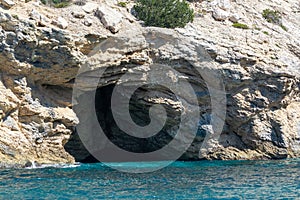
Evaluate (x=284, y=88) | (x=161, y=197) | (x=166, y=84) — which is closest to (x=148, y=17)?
(x=166, y=84)

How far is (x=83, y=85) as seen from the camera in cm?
2991

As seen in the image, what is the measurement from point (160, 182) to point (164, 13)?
49.5 ft

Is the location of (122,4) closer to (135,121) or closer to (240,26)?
(135,121)

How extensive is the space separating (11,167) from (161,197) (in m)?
11.9

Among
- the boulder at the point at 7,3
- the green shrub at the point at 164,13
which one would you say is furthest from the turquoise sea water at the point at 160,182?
the green shrub at the point at 164,13

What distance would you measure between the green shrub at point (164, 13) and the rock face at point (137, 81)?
0.97m

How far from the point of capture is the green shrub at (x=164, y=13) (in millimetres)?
32406

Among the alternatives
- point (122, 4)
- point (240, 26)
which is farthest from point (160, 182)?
point (240, 26)

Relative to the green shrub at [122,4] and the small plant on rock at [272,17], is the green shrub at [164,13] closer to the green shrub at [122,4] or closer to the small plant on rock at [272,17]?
the green shrub at [122,4]

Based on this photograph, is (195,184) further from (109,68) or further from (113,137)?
(113,137)

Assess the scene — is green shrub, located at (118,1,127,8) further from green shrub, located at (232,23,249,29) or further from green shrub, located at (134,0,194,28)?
green shrub, located at (232,23,249,29)

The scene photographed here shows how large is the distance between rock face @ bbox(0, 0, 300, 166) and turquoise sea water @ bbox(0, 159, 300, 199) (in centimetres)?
343

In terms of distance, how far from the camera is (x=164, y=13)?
3294 cm

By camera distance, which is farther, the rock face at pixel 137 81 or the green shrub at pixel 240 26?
the green shrub at pixel 240 26
